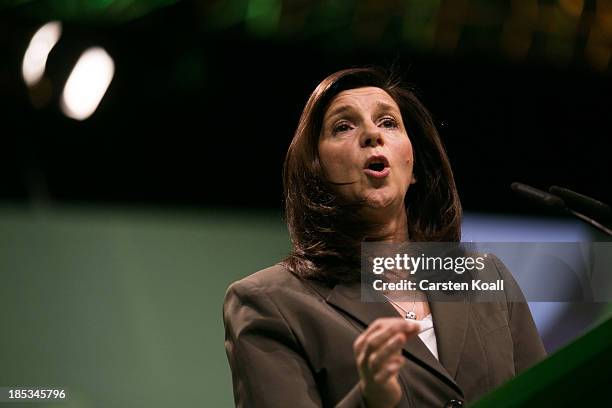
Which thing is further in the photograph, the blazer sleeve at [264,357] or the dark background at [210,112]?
the dark background at [210,112]

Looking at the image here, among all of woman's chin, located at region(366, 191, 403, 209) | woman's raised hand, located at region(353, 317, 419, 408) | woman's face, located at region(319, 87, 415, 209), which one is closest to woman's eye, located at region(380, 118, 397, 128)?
woman's face, located at region(319, 87, 415, 209)

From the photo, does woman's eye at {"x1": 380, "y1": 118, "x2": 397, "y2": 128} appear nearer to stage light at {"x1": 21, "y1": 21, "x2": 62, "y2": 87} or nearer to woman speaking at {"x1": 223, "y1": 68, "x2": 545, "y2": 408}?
woman speaking at {"x1": 223, "y1": 68, "x2": 545, "y2": 408}

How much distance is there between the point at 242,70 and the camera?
222cm

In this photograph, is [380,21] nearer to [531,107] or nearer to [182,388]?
[531,107]

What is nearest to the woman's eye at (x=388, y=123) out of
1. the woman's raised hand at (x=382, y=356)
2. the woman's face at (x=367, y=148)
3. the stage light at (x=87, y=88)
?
the woman's face at (x=367, y=148)

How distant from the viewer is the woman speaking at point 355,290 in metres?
1.52

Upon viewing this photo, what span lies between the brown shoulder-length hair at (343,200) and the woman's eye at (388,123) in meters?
0.07

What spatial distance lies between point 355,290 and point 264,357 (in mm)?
222

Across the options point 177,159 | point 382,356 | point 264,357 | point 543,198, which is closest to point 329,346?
point 264,357

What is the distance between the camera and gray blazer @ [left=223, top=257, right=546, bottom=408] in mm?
1511

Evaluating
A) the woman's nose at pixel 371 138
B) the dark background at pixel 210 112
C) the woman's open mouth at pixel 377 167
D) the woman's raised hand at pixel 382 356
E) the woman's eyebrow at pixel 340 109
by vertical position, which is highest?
the dark background at pixel 210 112

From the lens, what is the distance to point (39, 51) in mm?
2170

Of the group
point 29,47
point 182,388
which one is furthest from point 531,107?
point 29,47

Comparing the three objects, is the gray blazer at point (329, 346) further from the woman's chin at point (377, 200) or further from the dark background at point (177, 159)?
the dark background at point (177, 159)
